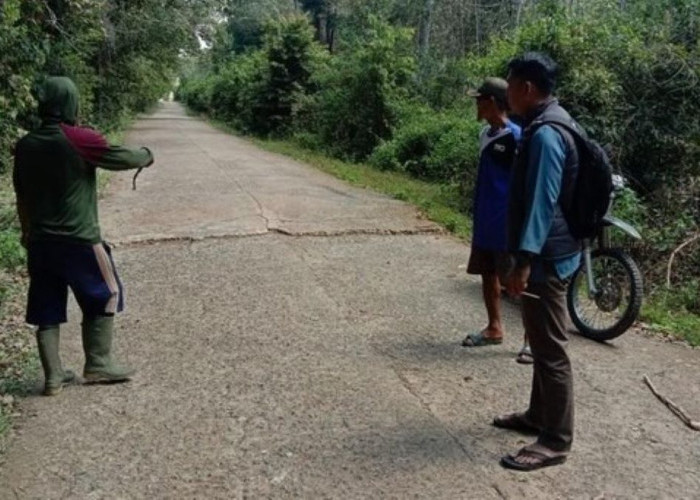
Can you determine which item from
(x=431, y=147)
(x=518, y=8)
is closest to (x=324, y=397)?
(x=431, y=147)

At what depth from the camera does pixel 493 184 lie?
453cm

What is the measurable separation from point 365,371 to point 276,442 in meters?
1.05

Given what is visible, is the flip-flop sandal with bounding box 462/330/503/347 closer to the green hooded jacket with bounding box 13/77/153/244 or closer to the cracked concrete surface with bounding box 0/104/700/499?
the cracked concrete surface with bounding box 0/104/700/499

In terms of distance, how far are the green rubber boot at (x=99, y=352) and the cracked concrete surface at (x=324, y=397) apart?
90mm

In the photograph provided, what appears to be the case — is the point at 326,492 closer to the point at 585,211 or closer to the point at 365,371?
the point at 365,371

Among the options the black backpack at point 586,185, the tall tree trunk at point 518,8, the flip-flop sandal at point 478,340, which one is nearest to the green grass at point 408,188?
the flip-flop sandal at point 478,340

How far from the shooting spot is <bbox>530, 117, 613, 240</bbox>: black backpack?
312 centimetres

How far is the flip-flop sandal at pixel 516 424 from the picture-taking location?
11.9 feet

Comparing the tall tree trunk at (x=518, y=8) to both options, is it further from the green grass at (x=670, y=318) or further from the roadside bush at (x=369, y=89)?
Answer: the green grass at (x=670, y=318)

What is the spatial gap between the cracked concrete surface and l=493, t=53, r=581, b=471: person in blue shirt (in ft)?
0.88

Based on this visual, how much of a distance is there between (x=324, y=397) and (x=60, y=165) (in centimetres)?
204

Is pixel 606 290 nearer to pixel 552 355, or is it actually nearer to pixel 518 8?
pixel 552 355

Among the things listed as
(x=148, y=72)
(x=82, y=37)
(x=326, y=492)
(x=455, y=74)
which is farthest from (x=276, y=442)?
(x=148, y=72)

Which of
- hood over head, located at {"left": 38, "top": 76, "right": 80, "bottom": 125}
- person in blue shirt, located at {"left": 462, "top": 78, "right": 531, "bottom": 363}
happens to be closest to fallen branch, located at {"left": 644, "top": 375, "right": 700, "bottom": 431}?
person in blue shirt, located at {"left": 462, "top": 78, "right": 531, "bottom": 363}
